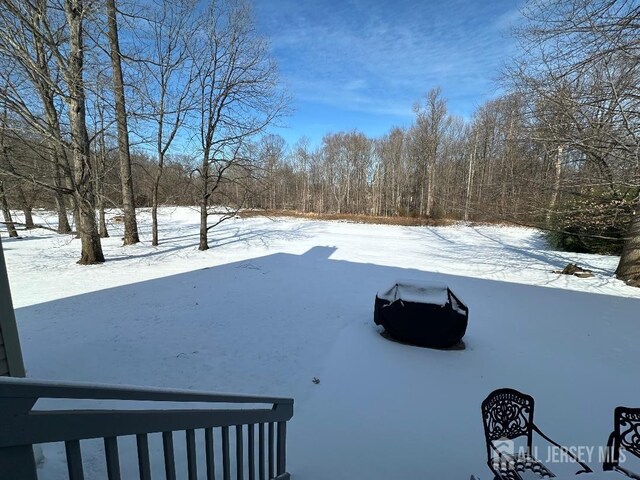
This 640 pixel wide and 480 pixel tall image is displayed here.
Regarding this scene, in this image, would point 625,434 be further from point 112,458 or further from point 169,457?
point 112,458

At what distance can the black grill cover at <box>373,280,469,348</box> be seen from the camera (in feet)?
15.9

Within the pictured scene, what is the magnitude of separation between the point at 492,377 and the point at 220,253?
10.8 meters

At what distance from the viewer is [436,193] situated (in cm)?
3150

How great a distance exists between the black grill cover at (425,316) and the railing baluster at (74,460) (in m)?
4.71

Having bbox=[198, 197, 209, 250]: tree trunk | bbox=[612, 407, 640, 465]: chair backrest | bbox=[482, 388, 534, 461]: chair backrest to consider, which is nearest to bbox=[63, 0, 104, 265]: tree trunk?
bbox=[198, 197, 209, 250]: tree trunk

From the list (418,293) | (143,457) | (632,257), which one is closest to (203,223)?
(418,293)

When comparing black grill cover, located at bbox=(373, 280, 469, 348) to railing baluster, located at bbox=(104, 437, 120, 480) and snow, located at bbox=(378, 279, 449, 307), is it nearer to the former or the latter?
snow, located at bbox=(378, 279, 449, 307)

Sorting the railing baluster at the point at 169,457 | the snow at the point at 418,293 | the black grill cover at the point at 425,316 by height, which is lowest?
the black grill cover at the point at 425,316

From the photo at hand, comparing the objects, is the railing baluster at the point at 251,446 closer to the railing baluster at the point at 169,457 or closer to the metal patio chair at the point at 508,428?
the railing baluster at the point at 169,457

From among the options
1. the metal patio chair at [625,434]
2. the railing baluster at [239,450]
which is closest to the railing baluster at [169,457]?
the railing baluster at [239,450]

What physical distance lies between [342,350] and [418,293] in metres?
1.70

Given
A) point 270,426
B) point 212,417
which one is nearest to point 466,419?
point 270,426

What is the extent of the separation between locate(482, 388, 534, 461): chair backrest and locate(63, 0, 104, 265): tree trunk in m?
7.19

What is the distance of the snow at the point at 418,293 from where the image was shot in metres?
4.94
